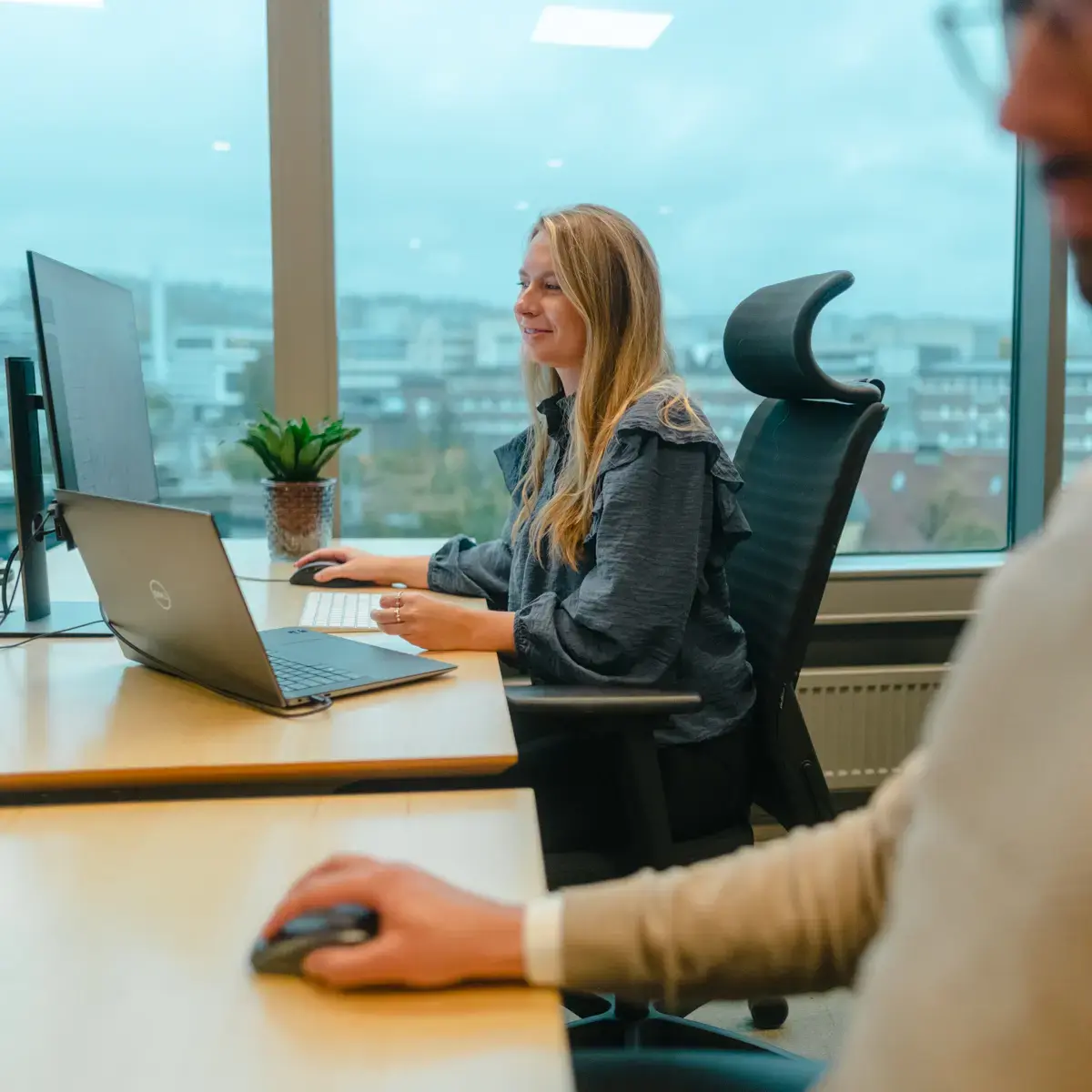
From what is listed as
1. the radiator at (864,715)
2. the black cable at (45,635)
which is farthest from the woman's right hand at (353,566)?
the radiator at (864,715)

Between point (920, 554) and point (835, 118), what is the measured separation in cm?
102

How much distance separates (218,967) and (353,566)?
48.5 inches

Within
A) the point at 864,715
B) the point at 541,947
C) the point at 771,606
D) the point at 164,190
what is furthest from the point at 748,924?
the point at 164,190

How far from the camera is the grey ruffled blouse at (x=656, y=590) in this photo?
1488mm

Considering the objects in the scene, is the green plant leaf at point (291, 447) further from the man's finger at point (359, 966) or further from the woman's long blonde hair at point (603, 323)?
the man's finger at point (359, 966)

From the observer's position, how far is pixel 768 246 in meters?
2.62

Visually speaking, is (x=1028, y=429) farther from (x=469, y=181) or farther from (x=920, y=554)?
(x=469, y=181)

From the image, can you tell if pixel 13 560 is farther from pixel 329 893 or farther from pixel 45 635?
pixel 329 893

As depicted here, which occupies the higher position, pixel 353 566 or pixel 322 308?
pixel 322 308

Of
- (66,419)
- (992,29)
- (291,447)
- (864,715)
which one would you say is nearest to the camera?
(992,29)

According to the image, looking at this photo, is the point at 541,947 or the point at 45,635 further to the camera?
the point at 45,635

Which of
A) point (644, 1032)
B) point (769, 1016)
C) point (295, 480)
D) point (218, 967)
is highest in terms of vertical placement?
point (295, 480)

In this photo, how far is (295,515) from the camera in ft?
6.93

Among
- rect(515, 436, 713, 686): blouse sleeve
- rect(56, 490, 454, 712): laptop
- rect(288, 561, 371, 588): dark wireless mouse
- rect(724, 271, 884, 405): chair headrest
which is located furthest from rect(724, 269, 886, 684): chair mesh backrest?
rect(288, 561, 371, 588): dark wireless mouse
